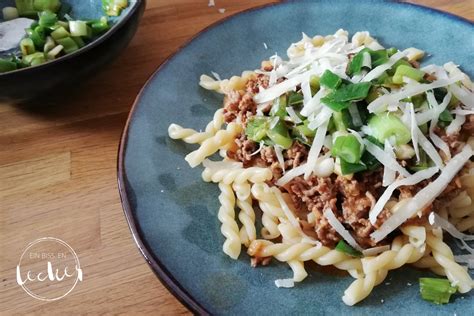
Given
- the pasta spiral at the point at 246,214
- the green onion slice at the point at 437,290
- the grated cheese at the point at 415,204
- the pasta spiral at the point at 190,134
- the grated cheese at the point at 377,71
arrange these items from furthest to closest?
the pasta spiral at the point at 190,134
the grated cheese at the point at 377,71
the pasta spiral at the point at 246,214
the grated cheese at the point at 415,204
the green onion slice at the point at 437,290

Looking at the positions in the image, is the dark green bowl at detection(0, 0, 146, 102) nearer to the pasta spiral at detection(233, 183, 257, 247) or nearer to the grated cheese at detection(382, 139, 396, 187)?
the pasta spiral at detection(233, 183, 257, 247)

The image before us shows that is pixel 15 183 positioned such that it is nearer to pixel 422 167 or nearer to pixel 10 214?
pixel 10 214

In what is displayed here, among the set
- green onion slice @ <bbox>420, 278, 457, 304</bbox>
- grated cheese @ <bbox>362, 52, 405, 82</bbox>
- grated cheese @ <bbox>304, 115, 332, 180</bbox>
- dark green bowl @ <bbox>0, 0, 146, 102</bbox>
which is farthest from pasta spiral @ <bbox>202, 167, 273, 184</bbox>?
dark green bowl @ <bbox>0, 0, 146, 102</bbox>

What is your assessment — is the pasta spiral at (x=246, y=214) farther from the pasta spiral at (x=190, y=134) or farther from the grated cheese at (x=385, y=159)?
the grated cheese at (x=385, y=159)

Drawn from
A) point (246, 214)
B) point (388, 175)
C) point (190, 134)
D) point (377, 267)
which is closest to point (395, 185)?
point (388, 175)

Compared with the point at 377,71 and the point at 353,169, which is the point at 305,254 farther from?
the point at 377,71

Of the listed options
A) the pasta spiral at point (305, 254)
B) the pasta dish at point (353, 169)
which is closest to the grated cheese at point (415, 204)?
the pasta dish at point (353, 169)

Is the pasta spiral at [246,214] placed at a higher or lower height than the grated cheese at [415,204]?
lower
